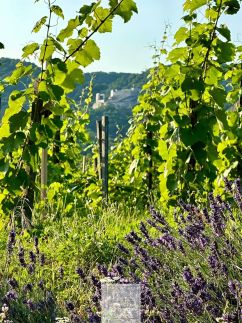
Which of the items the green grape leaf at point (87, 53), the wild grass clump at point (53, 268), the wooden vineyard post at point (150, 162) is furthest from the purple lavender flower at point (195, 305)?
the wooden vineyard post at point (150, 162)

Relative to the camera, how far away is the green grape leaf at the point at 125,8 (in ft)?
17.0

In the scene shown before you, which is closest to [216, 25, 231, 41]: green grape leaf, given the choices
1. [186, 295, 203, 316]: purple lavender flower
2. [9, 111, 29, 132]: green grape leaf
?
[9, 111, 29, 132]: green grape leaf

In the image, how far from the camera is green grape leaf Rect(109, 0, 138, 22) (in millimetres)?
5172

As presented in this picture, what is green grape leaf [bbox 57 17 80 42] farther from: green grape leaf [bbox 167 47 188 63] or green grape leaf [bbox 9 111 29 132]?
green grape leaf [bbox 167 47 188 63]

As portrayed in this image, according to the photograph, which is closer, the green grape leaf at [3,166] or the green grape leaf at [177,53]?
the green grape leaf at [3,166]

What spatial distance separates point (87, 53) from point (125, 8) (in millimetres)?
420

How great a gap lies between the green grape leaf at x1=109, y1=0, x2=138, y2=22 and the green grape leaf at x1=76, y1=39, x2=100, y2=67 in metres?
0.29

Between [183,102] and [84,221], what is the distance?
4.47 ft

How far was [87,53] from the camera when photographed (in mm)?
5164

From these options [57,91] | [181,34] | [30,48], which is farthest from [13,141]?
[181,34]

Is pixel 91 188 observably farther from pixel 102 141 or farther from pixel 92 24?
pixel 92 24

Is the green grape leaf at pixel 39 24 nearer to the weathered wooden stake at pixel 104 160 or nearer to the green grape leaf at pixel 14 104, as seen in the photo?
the green grape leaf at pixel 14 104

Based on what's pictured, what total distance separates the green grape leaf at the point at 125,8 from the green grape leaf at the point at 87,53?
0.29 metres

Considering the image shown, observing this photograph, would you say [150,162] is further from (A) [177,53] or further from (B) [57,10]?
(B) [57,10]
